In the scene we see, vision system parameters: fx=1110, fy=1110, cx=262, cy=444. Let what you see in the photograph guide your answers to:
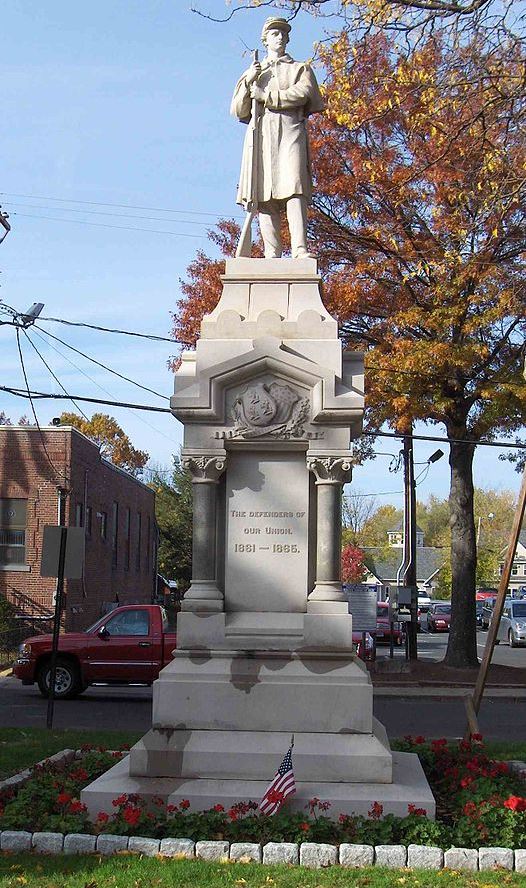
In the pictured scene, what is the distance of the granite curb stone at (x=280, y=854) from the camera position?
712 cm

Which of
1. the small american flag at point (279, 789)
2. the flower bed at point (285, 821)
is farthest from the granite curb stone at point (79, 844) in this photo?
the small american flag at point (279, 789)

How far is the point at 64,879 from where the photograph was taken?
21.8ft

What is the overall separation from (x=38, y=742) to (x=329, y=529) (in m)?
5.32

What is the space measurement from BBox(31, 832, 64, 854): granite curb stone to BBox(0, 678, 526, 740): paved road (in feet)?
25.9

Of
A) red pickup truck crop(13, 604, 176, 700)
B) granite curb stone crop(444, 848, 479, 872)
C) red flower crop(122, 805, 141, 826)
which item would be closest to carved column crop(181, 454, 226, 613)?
red flower crop(122, 805, 141, 826)

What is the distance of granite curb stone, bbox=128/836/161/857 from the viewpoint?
7176mm

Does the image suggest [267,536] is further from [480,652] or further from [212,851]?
[480,652]

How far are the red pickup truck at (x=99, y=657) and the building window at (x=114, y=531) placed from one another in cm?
1918

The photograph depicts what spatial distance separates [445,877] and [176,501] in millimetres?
50453

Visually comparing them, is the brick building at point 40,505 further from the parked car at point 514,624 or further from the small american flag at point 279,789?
the small american flag at point 279,789

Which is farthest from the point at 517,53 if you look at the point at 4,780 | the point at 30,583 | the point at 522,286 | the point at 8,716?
the point at 30,583

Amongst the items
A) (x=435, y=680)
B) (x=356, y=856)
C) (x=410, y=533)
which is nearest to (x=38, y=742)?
(x=356, y=856)

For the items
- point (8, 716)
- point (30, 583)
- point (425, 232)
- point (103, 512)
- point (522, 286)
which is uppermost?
point (425, 232)

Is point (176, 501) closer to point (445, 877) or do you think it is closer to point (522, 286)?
point (522, 286)
